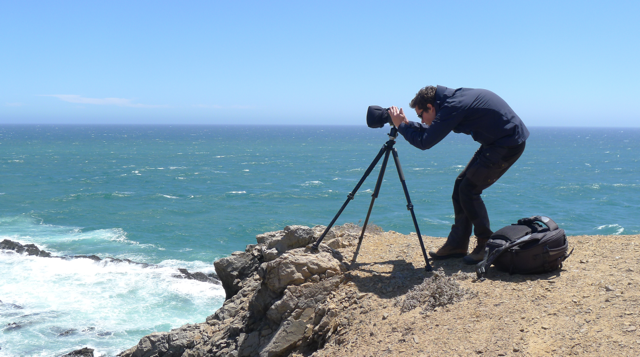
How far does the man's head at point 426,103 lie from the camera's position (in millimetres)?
5188

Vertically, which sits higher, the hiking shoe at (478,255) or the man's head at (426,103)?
the man's head at (426,103)

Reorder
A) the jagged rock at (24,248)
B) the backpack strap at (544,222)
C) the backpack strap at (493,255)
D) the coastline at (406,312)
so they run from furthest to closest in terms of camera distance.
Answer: the jagged rock at (24,248) → the backpack strap at (544,222) → the backpack strap at (493,255) → the coastline at (406,312)

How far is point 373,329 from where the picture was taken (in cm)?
473

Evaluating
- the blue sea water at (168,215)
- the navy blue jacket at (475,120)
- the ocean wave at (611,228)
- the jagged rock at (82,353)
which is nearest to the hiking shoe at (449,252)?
the blue sea water at (168,215)

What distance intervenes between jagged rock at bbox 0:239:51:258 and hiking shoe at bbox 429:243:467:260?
18.2m

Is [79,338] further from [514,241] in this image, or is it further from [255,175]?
[255,175]

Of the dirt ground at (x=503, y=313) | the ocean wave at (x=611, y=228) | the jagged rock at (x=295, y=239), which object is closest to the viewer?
the dirt ground at (x=503, y=313)

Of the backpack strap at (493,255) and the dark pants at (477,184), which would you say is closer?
the backpack strap at (493,255)

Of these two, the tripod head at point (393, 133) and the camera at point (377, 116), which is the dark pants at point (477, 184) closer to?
the tripod head at point (393, 133)

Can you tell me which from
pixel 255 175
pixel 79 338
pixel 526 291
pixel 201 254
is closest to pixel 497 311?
pixel 526 291

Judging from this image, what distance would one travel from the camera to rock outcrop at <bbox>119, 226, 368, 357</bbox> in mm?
5215

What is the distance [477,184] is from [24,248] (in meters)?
20.1

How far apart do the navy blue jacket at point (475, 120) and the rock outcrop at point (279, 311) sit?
1989mm

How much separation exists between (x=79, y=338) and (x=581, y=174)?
5167cm
